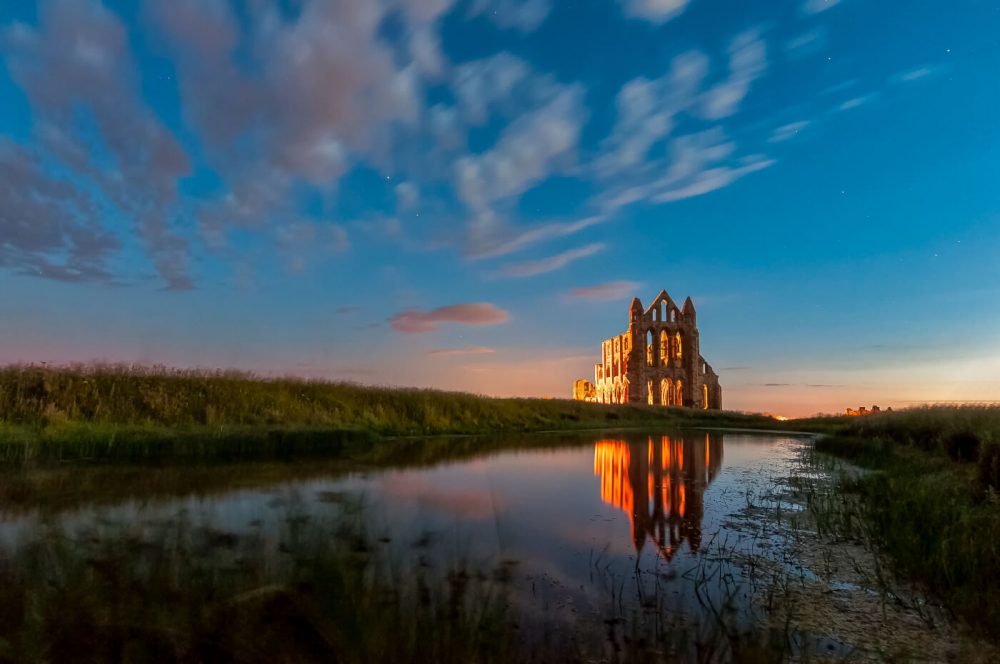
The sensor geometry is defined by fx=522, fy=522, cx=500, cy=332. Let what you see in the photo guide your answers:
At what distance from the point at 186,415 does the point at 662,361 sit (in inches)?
2332

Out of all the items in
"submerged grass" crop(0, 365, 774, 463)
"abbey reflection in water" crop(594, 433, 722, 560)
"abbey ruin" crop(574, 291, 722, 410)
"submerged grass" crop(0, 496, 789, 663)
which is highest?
"abbey ruin" crop(574, 291, 722, 410)

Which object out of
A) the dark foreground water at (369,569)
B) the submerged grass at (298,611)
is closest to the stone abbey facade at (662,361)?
the dark foreground water at (369,569)

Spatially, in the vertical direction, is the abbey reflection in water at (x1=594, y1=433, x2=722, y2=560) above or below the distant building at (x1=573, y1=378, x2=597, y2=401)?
below

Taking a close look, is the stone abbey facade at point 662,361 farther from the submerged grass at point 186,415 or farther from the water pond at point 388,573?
the water pond at point 388,573

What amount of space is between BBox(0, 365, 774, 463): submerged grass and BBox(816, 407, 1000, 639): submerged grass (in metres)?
14.5

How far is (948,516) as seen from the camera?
753cm

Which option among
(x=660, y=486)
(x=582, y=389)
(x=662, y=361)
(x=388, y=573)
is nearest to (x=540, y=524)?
(x=388, y=573)

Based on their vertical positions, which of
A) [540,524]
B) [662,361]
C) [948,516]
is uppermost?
[662,361]

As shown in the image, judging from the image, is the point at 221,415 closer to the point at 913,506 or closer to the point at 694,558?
the point at 694,558

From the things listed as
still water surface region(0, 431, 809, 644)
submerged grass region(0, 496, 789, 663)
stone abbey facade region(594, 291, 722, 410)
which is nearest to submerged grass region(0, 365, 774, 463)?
still water surface region(0, 431, 809, 644)

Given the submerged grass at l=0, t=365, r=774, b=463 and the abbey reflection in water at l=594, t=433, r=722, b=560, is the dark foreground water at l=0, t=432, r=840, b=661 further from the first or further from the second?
the submerged grass at l=0, t=365, r=774, b=463

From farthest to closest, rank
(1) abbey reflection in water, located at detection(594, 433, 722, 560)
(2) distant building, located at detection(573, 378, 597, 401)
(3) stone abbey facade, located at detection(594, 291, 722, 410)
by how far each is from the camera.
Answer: (2) distant building, located at detection(573, 378, 597, 401)
(3) stone abbey facade, located at detection(594, 291, 722, 410)
(1) abbey reflection in water, located at detection(594, 433, 722, 560)

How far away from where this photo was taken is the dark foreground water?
4160mm

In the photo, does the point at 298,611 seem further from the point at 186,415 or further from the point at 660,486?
the point at 186,415
